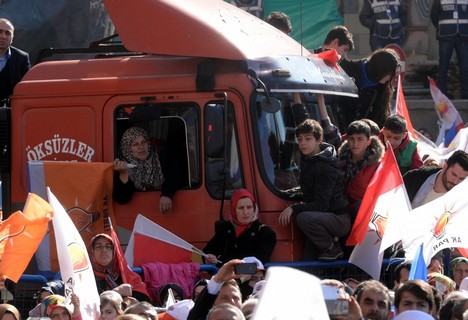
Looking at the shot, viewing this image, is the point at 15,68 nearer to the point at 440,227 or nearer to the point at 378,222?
the point at 378,222

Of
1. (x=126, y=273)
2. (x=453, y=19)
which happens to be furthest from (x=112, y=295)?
(x=453, y=19)

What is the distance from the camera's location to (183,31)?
1213 cm

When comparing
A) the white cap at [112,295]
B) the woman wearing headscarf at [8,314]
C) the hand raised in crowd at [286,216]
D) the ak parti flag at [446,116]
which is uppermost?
the hand raised in crowd at [286,216]

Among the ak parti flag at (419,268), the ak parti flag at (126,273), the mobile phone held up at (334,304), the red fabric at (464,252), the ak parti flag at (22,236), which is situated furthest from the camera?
the red fabric at (464,252)

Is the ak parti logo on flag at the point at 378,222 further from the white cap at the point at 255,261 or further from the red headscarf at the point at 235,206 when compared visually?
the white cap at the point at 255,261

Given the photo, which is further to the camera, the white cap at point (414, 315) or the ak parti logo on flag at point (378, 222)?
the ak parti logo on flag at point (378, 222)

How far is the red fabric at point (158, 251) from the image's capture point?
11.8 metres

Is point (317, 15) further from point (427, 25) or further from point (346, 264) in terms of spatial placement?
point (346, 264)

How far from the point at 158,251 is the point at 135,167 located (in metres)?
0.68

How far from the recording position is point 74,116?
39.8 ft

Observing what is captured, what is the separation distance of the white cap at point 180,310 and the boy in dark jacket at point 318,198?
1410mm

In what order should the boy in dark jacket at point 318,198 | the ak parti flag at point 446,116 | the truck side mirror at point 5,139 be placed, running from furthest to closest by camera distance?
the ak parti flag at point 446,116
the truck side mirror at point 5,139
the boy in dark jacket at point 318,198

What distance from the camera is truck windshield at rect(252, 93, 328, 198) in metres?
11.9

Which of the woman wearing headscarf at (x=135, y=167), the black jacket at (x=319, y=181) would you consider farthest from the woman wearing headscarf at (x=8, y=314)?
the black jacket at (x=319, y=181)
